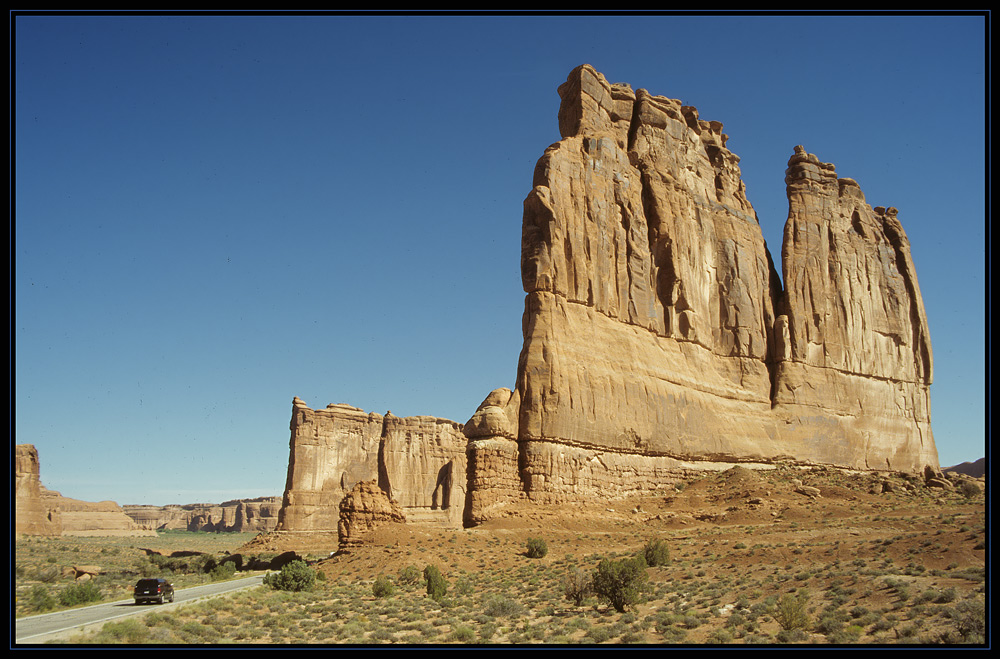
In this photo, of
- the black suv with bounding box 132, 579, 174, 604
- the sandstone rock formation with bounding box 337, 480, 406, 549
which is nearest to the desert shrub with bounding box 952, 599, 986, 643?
the black suv with bounding box 132, 579, 174, 604

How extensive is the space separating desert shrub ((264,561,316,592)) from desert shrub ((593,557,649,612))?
1131 centimetres

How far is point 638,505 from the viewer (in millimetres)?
43906

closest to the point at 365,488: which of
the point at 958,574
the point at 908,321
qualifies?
the point at 958,574

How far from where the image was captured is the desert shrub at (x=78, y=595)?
83.0 ft

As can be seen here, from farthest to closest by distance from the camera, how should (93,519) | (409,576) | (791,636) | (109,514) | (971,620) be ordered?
(109,514), (93,519), (409,576), (791,636), (971,620)

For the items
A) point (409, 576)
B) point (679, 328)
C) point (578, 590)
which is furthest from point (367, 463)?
point (578, 590)

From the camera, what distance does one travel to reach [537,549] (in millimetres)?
33500

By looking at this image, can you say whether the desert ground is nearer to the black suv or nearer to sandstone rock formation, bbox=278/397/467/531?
the black suv

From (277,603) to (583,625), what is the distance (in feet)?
34.5

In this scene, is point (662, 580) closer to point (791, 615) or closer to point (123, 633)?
point (791, 615)

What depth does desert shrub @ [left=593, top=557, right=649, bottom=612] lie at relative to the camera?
2277 centimetres

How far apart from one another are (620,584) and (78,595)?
1794cm

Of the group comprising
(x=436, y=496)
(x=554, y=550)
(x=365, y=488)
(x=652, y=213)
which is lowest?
(x=436, y=496)
